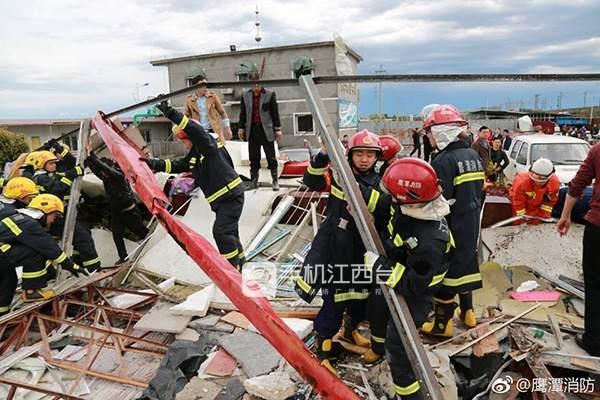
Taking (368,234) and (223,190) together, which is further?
(223,190)

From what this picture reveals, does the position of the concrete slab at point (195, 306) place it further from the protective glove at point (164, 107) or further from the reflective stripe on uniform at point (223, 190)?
the protective glove at point (164, 107)

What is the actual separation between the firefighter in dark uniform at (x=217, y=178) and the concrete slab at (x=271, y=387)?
5.54ft

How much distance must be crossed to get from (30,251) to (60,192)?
1256 mm

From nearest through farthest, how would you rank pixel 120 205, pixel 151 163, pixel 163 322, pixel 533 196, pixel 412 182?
pixel 412 182, pixel 163 322, pixel 151 163, pixel 533 196, pixel 120 205

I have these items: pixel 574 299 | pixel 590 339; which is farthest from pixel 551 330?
pixel 574 299

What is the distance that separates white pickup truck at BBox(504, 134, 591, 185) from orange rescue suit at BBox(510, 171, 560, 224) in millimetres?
3944

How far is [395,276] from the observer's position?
2100 mm

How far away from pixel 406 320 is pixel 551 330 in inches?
78.3

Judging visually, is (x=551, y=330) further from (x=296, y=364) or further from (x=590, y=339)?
(x=296, y=364)

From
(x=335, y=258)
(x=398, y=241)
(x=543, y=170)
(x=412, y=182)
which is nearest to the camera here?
(x=412, y=182)

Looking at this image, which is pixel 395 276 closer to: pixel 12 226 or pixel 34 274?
pixel 12 226

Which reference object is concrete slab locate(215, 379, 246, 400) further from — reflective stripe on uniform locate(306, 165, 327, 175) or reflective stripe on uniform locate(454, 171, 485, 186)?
reflective stripe on uniform locate(454, 171, 485, 186)

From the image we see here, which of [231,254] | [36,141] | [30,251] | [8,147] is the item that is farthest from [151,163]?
[36,141]

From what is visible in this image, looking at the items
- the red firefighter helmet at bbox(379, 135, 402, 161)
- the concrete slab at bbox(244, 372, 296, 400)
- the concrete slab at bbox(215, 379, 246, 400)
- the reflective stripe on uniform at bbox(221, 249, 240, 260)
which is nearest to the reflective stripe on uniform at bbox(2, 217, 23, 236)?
the reflective stripe on uniform at bbox(221, 249, 240, 260)
